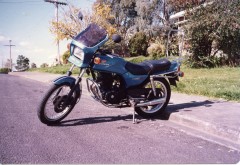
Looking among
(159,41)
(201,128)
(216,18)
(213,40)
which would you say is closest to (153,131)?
(201,128)

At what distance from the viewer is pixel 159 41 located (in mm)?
29312

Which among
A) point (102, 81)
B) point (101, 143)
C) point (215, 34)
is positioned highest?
point (215, 34)

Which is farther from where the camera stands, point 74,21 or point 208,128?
point 74,21

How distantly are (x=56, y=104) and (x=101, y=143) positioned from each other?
128 cm

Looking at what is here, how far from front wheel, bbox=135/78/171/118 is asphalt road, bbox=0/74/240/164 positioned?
0.23 m

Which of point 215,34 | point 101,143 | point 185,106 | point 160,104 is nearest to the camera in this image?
point 101,143

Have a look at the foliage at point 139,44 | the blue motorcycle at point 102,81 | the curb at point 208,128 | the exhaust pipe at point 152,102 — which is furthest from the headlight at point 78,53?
the foliage at point 139,44

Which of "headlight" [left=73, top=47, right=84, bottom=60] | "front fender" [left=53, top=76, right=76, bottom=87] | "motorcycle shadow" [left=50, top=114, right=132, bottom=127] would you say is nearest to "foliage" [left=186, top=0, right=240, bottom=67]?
"motorcycle shadow" [left=50, top=114, right=132, bottom=127]

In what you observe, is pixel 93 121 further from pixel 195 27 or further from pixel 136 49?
pixel 136 49

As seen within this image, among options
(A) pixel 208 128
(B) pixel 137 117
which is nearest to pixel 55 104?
(B) pixel 137 117

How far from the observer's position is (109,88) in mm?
4945

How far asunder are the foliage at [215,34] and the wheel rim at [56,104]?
12508 millimetres

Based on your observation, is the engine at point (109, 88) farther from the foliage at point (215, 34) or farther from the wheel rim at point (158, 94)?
the foliage at point (215, 34)

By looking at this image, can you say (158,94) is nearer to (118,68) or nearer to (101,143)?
(118,68)
